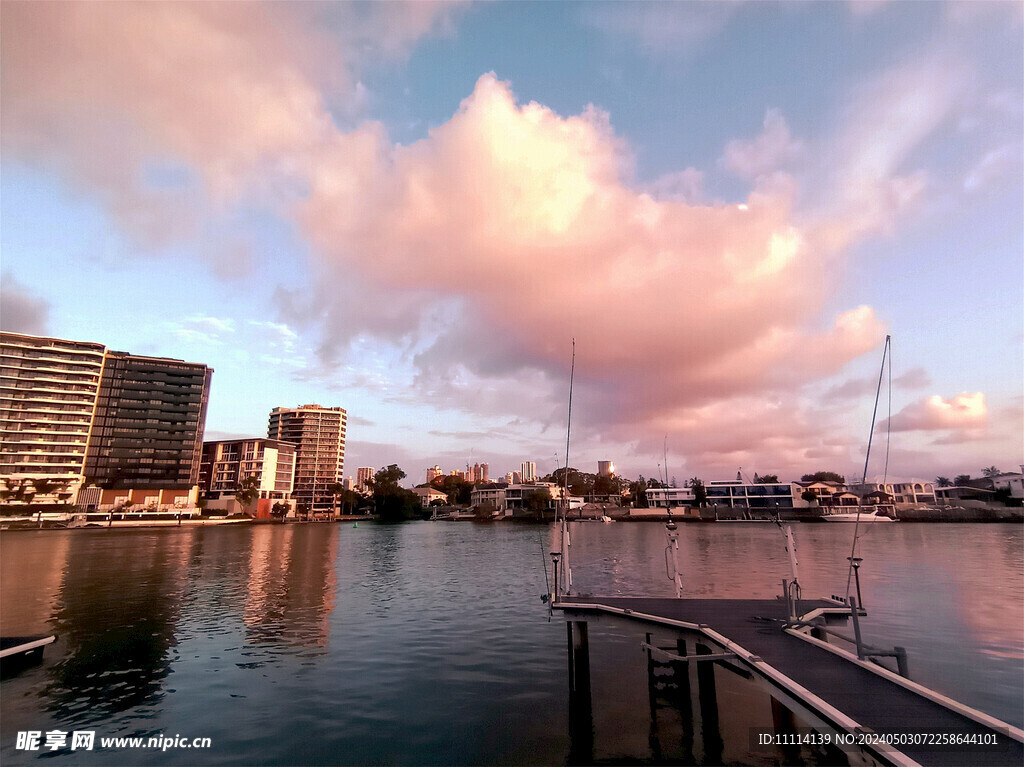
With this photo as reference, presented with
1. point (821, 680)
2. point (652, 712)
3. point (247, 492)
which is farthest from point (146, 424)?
point (821, 680)

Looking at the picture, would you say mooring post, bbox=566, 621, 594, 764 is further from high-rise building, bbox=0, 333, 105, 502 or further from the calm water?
high-rise building, bbox=0, 333, 105, 502

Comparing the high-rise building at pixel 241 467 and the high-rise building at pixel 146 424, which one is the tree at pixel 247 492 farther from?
the high-rise building at pixel 146 424

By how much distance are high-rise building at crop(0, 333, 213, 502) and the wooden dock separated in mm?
171274

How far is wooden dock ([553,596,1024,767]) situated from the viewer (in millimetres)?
7926

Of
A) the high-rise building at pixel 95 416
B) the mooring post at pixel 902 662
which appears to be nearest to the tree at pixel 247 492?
the high-rise building at pixel 95 416

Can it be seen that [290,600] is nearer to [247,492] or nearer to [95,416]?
[247,492]

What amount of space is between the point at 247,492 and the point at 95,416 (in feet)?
159

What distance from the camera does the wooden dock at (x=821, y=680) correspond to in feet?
26.0

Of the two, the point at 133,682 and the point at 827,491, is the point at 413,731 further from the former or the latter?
the point at 827,491

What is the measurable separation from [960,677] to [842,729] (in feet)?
55.7

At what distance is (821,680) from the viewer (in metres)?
11.0

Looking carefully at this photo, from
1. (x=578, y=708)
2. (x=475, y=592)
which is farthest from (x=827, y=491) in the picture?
(x=578, y=708)

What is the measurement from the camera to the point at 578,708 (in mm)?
15883

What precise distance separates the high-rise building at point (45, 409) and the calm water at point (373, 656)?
113126 millimetres
